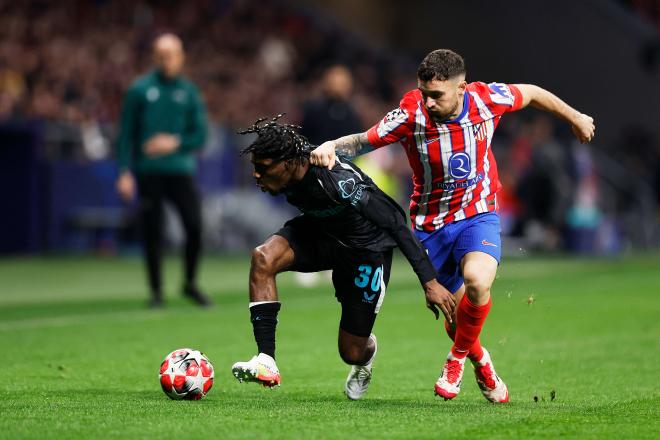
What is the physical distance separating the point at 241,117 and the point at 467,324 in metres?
19.2

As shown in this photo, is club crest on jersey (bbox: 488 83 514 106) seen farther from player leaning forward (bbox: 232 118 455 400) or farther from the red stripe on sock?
the red stripe on sock

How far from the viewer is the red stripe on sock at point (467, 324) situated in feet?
22.0

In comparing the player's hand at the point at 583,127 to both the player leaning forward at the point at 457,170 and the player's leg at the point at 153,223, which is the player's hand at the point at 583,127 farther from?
the player's leg at the point at 153,223

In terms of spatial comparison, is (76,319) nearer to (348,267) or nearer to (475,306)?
(348,267)

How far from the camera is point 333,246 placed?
683 cm

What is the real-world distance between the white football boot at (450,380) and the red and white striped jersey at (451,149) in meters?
0.77

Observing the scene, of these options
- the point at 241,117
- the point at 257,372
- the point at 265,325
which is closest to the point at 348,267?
the point at 265,325

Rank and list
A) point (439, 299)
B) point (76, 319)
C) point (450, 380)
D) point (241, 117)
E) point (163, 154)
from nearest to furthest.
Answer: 1. point (439, 299)
2. point (450, 380)
3. point (76, 319)
4. point (163, 154)
5. point (241, 117)

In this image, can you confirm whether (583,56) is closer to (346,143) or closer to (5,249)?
(5,249)

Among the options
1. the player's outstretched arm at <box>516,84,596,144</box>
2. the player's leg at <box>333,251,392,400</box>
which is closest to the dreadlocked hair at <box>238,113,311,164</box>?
the player's leg at <box>333,251,392,400</box>

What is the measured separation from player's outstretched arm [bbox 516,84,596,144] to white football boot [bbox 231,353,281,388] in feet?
6.91

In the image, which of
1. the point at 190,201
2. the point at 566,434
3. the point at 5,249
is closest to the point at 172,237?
the point at 5,249

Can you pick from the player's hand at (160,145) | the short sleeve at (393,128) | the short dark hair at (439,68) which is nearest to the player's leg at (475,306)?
the short sleeve at (393,128)

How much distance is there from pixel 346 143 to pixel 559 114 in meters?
1.24
